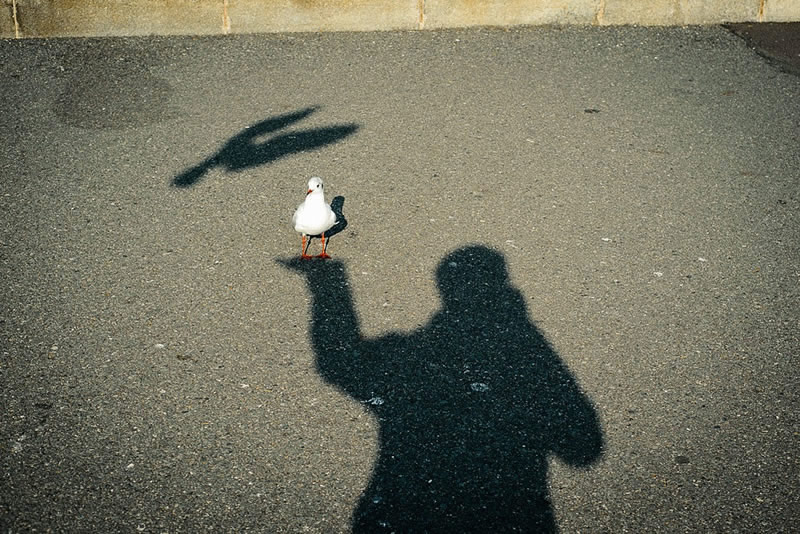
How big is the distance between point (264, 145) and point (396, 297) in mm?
2389

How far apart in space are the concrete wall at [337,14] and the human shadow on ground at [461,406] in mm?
4611

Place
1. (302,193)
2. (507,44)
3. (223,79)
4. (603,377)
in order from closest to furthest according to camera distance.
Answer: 1. (603,377)
2. (302,193)
3. (223,79)
4. (507,44)

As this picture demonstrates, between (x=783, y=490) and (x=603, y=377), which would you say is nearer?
(x=783, y=490)

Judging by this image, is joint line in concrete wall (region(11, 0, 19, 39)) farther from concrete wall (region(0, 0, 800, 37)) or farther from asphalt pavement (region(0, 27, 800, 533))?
asphalt pavement (region(0, 27, 800, 533))

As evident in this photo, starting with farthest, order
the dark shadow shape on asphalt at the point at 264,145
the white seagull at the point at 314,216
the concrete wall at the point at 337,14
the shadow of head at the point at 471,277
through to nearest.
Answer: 1. the concrete wall at the point at 337,14
2. the dark shadow shape on asphalt at the point at 264,145
3. the white seagull at the point at 314,216
4. the shadow of head at the point at 471,277

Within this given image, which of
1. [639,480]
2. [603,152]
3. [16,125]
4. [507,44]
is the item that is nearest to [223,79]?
[16,125]

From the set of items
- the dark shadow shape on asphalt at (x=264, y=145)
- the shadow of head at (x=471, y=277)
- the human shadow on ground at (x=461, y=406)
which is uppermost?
the dark shadow shape on asphalt at (x=264, y=145)

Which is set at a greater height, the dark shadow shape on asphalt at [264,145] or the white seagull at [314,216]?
the white seagull at [314,216]

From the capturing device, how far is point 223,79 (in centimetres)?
765

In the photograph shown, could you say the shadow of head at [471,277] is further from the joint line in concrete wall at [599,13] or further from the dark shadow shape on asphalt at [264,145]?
the joint line in concrete wall at [599,13]

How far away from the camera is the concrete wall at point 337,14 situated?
8.28 meters

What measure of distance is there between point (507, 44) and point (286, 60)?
7.87 feet

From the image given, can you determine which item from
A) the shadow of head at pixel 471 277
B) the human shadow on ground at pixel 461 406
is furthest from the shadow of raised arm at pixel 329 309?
the shadow of head at pixel 471 277

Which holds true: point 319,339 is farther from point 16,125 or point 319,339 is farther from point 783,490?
point 16,125
